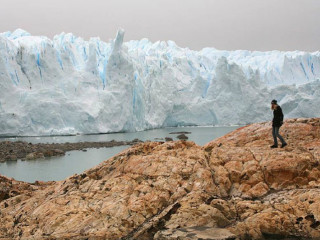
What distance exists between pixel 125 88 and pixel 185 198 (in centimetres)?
4205

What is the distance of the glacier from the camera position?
137 ft

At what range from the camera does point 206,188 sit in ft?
20.4

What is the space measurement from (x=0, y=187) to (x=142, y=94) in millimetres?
42430

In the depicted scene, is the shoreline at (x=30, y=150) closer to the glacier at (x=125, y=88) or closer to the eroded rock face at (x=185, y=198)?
the glacier at (x=125, y=88)

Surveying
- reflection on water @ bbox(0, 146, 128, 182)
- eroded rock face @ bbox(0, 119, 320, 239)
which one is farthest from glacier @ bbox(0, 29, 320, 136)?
eroded rock face @ bbox(0, 119, 320, 239)

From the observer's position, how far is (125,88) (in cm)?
4738

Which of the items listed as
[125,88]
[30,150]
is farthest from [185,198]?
[125,88]

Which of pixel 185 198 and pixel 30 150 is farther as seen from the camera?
pixel 30 150

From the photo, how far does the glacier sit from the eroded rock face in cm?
3640

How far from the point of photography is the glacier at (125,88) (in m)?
41.9

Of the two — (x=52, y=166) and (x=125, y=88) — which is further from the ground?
(x=125, y=88)

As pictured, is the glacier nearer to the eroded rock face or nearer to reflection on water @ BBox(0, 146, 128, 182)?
reflection on water @ BBox(0, 146, 128, 182)

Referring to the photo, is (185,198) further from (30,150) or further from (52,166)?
(30,150)

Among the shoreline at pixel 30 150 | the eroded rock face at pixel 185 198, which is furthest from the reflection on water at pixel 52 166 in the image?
the eroded rock face at pixel 185 198
